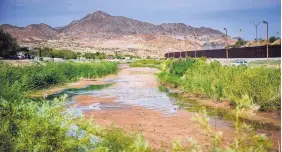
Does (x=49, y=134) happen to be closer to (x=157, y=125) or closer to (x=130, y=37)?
(x=157, y=125)

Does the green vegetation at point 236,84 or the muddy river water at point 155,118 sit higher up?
the green vegetation at point 236,84

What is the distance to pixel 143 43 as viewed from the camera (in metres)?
130

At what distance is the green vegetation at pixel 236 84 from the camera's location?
421 inches

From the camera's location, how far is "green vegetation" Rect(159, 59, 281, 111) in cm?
1070

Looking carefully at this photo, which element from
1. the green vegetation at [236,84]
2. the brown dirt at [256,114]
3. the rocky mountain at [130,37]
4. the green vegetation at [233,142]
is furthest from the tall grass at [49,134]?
the rocky mountain at [130,37]

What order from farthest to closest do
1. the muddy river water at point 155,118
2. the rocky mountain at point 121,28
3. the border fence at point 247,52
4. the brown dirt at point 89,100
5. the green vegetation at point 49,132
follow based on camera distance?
the rocky mountain at point 121,28 < the border fence at point 247,52 < the brown dirt at point 89,100 < the muddy river water at point 155,118 < the green vegetation at point 49,132

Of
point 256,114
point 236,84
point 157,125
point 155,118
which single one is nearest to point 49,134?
point 157,125

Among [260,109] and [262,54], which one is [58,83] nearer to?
[262,54]

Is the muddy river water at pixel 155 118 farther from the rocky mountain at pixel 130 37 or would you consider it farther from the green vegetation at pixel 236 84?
the rocky mountain at pixel 130 37

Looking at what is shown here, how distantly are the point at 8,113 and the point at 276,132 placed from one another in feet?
19.1

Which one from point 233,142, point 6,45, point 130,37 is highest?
point 130,37

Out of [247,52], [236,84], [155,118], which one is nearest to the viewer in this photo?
[155,118]

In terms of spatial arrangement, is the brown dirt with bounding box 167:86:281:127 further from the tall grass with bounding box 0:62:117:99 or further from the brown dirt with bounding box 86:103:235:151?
the tall grass with bounding box 0:62:117:99

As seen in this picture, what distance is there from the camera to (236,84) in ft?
39.4
